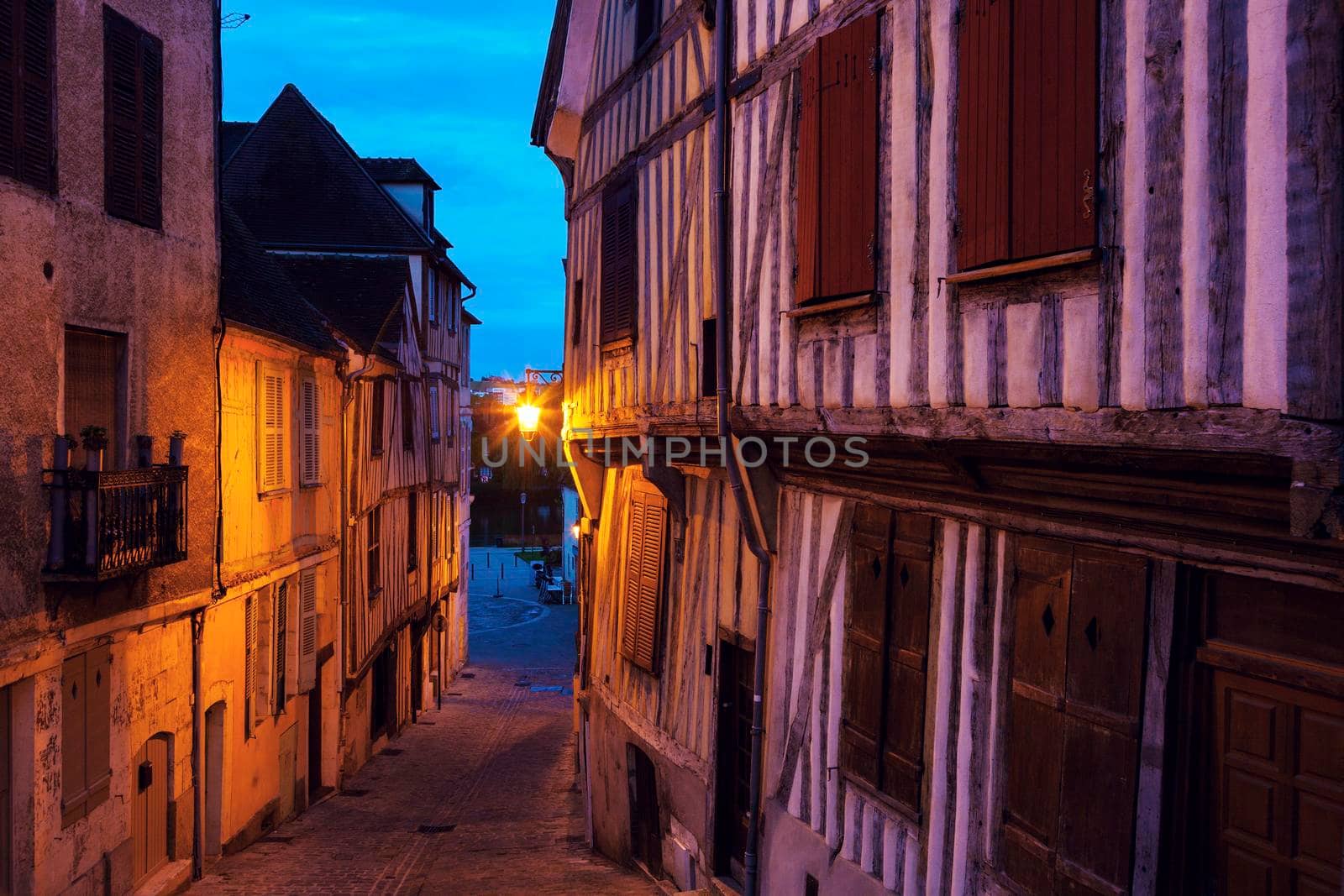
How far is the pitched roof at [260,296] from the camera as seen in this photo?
442 inches

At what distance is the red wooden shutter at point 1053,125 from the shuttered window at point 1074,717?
50.8 inches

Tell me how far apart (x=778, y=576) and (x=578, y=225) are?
6.22 metres

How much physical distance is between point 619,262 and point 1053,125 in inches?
260

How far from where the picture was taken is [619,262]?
10.6 meters

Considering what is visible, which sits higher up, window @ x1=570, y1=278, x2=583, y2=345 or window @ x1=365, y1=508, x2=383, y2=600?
window @ x1=570, y1=278, x2=583, y2=345

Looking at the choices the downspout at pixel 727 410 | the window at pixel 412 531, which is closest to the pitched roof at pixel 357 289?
the window at pixel 412 531

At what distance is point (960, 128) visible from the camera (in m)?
4.98

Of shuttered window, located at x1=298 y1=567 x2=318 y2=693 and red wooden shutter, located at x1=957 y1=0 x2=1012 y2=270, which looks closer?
red wooden shutter, located at x1=957 y1=0 x2=1012 y2=270

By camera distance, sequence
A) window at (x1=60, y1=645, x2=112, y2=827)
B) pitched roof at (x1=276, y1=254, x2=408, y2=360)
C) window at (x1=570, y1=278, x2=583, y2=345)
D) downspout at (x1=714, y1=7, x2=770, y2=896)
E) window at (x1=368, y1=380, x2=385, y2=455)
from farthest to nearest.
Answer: pitched roof at (x1=276, y1=254, x2=408, y2=360)
window at (x1=368, y1=380, x2=385, y2=455)
window at (x1=570, y1=278, x2=583, y2=345)
window at (x1=60, y1=645, x2=112, y2=827)
downspout at (x1=714, y1=7, x2=770, y2=896)

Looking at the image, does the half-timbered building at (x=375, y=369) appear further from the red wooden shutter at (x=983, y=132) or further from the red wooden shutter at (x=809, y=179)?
the red wooden shutter at (x=983, y=132)

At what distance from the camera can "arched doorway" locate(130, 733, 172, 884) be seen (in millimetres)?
9461

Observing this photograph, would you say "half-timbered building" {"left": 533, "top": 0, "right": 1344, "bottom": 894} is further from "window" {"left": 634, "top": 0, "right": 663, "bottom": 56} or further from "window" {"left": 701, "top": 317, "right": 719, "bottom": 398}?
"window" {"left": 634, "top": 0, "right": 663, "bottom": 56}

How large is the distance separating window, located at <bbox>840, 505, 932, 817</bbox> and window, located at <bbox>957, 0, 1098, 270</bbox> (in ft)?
5.66

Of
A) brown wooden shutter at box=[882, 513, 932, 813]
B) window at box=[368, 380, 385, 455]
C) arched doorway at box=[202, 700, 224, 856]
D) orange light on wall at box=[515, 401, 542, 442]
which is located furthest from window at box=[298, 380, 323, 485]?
brown wooden shutter at box=[882, 513, 932, 813]
